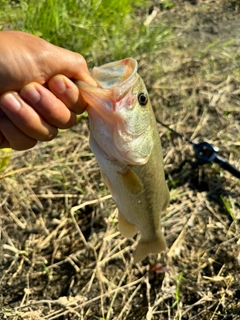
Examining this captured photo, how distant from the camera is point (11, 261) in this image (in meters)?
2.78

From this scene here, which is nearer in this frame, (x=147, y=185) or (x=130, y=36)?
(x=147, y=185)

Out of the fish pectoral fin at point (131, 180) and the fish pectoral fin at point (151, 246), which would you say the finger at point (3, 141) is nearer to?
the fish pectoral fin at point (131, 180)

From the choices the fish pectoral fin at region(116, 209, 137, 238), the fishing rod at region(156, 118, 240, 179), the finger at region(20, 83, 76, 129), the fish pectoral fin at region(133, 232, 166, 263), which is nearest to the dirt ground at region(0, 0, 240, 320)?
the fishing rod at region(156, 118, 240, 179)

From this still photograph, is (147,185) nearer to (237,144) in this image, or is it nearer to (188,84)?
(237,144)

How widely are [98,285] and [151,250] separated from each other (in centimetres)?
45

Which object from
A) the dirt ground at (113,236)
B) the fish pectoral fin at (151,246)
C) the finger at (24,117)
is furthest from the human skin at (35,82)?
the dirt ground at (113,236)

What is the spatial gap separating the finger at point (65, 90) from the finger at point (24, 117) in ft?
0.38

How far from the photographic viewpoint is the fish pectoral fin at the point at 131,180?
6.37 feet

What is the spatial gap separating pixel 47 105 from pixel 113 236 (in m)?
1.39

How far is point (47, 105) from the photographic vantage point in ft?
5.71

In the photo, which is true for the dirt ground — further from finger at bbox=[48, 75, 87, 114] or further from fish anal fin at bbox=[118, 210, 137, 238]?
finger at bbox=[48, 75, 87, 114]

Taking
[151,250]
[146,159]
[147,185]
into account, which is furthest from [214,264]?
[146,159]

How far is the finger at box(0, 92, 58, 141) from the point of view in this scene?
5.53 feet

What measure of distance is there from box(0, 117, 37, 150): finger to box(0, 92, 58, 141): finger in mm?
32
